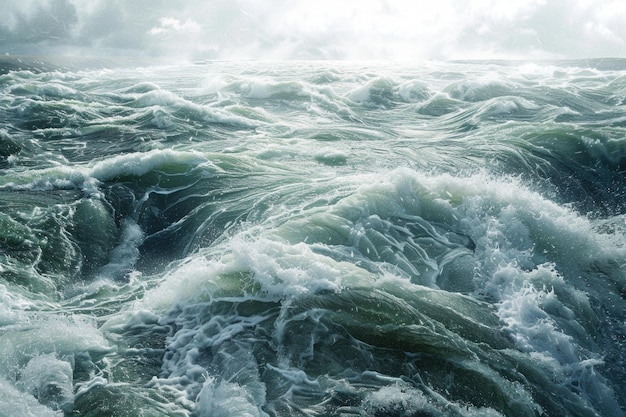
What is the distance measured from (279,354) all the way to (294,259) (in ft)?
5.65

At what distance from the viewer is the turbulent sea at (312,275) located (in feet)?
15.4

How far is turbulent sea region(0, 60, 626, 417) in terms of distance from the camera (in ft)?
15.4

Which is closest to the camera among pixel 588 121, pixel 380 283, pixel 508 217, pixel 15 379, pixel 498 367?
pixel 15 379

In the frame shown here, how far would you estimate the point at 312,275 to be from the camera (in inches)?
245

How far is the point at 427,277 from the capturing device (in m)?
7.00

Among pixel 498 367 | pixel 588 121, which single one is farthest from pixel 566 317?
pixel 588 121

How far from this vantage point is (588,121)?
51.5ft

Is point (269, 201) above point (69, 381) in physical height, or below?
above

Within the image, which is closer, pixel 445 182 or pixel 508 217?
pixel 508 217

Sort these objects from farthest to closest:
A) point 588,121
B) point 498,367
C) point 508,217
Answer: point 588,121
point 508,217
point 498,367

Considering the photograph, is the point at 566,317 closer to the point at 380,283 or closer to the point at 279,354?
the point at 380,283

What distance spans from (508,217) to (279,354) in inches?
197

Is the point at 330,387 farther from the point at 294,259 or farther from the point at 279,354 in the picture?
the point at 294,259

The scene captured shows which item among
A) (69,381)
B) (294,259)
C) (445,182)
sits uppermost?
(445,182)
